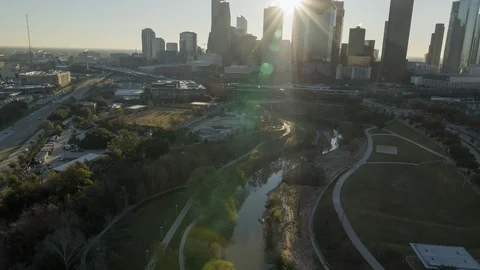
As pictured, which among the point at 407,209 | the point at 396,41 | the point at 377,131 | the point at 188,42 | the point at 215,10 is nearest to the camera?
the point at 407,209

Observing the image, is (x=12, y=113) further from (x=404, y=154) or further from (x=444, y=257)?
(x=444, y=257)

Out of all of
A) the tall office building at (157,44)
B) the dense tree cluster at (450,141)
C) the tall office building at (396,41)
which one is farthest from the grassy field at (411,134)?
the tall office building at (157,44)

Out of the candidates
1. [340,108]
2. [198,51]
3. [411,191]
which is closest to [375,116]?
[340,108]

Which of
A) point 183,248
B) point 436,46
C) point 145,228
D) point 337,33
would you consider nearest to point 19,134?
point 145,228

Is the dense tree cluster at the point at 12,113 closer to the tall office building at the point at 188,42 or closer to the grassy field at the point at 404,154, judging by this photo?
the grassy field at the point at 404,154

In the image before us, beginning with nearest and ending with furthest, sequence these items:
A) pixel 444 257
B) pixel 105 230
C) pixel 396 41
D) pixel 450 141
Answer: pixel 444 257 → pixel 105 230 → pixel 450 141 → pixel 396 41

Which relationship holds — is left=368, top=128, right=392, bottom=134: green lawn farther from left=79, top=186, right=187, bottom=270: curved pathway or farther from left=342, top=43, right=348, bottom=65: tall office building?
left=342, top=43, right=348, bottom=65: tall office building
